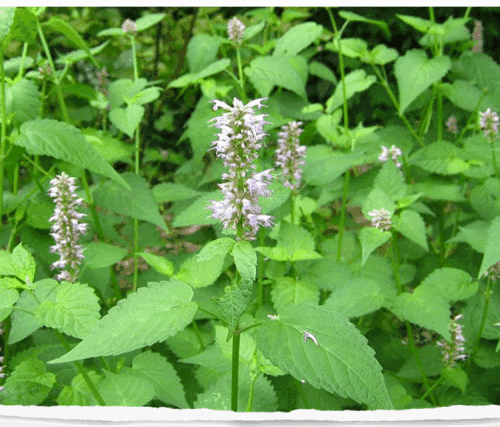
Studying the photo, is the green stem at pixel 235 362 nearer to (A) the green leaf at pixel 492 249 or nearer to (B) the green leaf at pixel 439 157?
(A) the green leaf at pixel 492 249

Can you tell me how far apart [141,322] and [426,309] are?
0.44 meters

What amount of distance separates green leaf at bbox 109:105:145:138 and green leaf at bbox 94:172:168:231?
9 cm

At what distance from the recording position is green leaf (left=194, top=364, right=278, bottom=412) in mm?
695

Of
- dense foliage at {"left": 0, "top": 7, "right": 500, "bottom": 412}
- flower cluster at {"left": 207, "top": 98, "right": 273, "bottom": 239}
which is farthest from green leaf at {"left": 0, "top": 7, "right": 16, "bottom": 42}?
flower cluster at {"left": 207, "top": 98, "right": 273, "bottom": 239}

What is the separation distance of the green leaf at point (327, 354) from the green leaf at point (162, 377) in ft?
0.81

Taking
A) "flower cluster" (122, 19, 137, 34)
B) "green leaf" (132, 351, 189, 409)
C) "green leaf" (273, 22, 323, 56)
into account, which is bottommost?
"green leaf" (132, 351, 189, 409)

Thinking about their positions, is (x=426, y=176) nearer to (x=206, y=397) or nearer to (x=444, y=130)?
(x=444, y=130)

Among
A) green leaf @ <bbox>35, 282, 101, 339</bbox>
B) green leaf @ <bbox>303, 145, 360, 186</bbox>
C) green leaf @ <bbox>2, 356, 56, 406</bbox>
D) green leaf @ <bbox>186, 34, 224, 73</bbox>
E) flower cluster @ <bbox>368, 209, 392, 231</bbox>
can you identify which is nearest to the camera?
green leaf @ <bbox>35, 282, 101, 339</bbox>

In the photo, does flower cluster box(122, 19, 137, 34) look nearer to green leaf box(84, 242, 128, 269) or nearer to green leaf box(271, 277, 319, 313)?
green leaf box(84, 242, 128, 269)

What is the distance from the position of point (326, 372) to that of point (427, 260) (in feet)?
2.49

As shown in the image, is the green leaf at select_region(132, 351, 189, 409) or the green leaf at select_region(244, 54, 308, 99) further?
the green leaf at select_region(244, 54, 308, 99)

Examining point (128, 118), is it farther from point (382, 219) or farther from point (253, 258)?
point (253, 258)

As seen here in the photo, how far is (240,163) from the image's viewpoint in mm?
501

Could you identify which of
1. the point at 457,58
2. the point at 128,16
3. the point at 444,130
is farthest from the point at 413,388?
the point at 128,16
